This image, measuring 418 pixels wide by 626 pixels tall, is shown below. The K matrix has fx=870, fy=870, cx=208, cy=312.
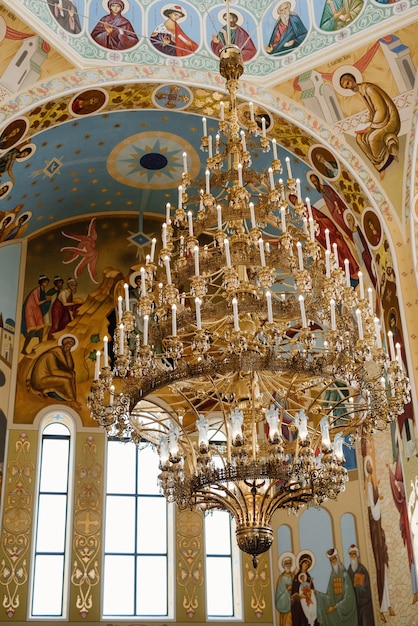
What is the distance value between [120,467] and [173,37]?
612 cm

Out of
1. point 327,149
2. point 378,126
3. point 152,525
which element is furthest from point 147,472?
point 378,126

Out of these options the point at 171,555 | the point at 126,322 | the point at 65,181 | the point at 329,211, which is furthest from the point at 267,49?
the point at 171,555

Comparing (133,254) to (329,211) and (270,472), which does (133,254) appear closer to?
(329,211)

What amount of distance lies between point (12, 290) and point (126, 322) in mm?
6302

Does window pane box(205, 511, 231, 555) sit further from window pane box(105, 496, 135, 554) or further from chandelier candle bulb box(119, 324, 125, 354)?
chandelier candle bulb box(119, 324, 125, 354)

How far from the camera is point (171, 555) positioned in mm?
12242

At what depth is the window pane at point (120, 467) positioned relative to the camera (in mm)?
12695

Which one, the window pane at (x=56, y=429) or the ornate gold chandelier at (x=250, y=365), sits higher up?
the window pane at (x=56, y=429)

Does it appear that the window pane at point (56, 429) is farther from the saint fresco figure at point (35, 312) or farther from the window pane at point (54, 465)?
the saint fresco figure at point (35, 312)

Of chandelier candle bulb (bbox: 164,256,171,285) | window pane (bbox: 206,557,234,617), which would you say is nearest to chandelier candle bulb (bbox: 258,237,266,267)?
chandelier candle bulb (bbox: 164,256,171,285)

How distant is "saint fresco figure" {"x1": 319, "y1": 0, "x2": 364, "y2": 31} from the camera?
10.5 metres

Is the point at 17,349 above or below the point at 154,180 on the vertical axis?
below

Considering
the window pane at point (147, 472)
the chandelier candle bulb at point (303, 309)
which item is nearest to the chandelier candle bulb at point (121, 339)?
the chandelier candle bulb at point (303, 309)

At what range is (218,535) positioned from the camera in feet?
41.4
